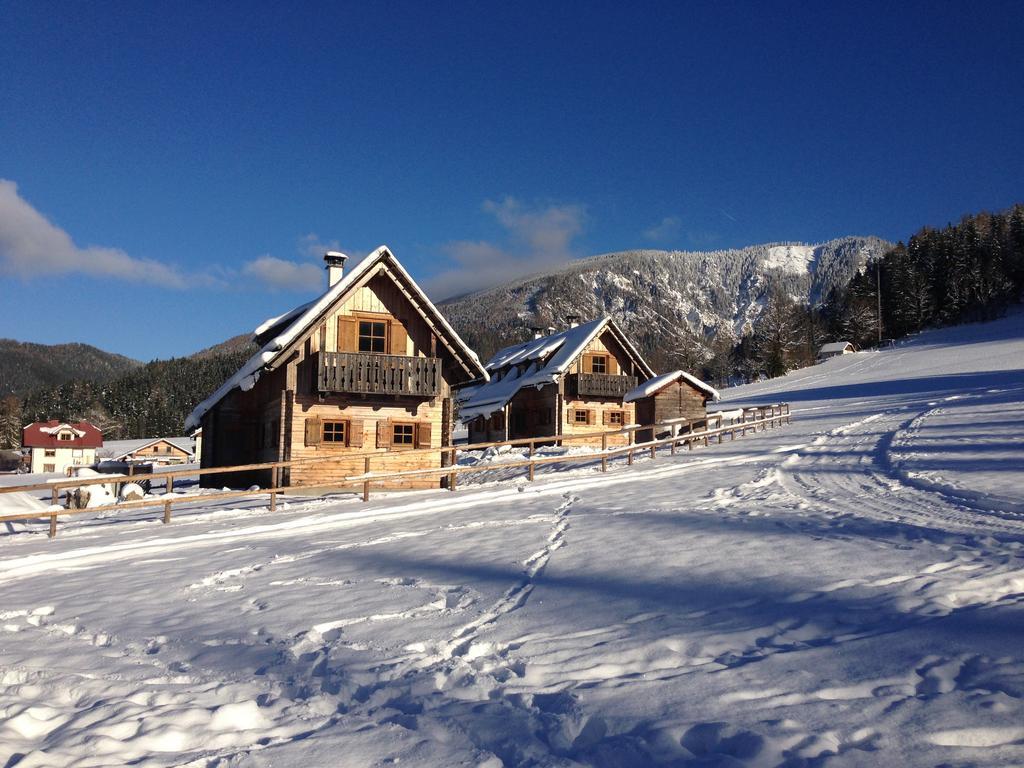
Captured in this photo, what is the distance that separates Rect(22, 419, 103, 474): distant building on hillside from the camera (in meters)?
85.1

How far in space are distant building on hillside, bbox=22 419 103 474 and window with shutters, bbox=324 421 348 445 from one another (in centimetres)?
7427

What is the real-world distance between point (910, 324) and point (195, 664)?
325 ft

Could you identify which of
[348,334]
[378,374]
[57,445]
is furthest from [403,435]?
[57,445]

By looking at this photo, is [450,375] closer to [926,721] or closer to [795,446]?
[795,446]

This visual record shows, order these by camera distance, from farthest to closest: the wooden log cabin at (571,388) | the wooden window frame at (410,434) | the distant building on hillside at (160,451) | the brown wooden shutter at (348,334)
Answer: the distant building on hillside at (160,451) → the wooden log cabin at (571,388) → the wooden window frame at (410,434) → the brown wooden shutter at (348,334)

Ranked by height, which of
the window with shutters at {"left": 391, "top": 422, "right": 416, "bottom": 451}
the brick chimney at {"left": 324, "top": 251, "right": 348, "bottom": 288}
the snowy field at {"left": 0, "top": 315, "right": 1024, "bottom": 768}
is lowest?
the snowy field at {"left": 0, "top": 315, "right": 1024, "bottom": 768}

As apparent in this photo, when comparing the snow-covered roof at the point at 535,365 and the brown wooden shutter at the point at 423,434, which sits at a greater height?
the snow-covered roof at the point at 535,365

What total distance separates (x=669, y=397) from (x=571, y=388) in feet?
16.3

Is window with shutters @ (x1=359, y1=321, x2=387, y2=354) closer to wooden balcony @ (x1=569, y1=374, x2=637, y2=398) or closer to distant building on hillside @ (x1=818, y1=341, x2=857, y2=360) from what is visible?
wooden balcony @ (x1=569, y1=374, x2=637, y2=398)

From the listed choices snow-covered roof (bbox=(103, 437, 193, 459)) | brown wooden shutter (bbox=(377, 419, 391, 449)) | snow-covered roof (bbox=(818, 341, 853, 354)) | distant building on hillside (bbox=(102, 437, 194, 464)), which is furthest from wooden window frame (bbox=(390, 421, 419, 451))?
snow-covered roof (bbox=(818, 341, 853, 354))

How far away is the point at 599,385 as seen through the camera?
123 ft

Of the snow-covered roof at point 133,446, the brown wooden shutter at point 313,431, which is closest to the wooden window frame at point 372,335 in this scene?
the brown wooden shutter at point 313,431

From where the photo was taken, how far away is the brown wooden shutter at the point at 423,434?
2508cm

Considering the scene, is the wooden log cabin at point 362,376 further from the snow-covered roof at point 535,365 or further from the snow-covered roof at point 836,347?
the snow-covered roof at point 836,347
